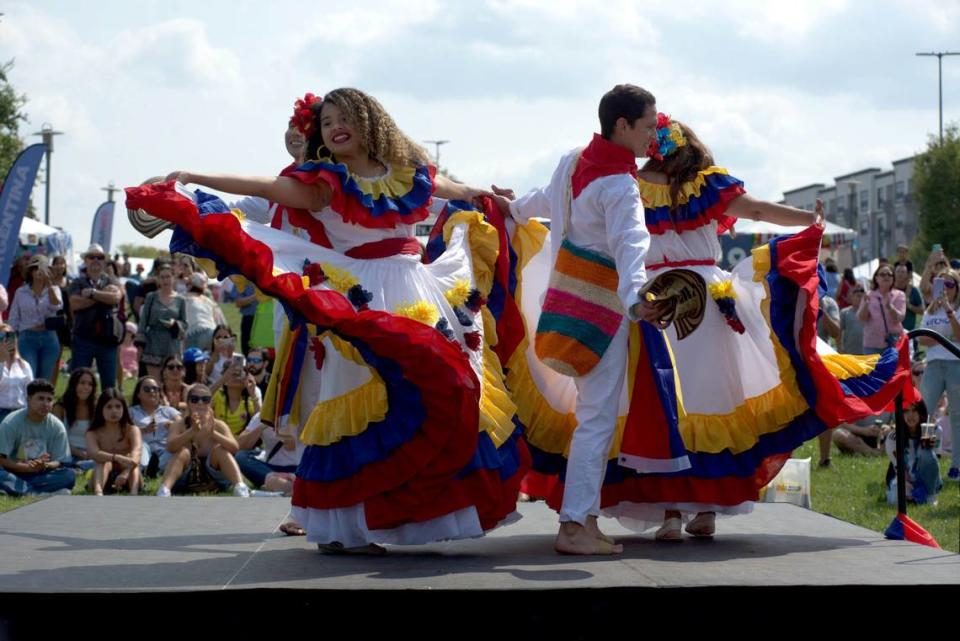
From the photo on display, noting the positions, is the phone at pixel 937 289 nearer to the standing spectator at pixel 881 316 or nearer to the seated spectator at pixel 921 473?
the seated spectator at pixel 921 473

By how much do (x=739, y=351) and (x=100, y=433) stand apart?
5.28 meters

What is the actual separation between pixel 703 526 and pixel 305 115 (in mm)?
2302

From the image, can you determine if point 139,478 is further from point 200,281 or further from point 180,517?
point 200,281

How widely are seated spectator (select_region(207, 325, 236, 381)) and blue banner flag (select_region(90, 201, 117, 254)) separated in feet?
56.3

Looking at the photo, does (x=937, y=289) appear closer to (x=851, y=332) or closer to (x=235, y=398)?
(x=851, y=332)

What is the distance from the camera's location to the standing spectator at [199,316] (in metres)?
12.8

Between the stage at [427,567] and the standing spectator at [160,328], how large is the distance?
5.35m

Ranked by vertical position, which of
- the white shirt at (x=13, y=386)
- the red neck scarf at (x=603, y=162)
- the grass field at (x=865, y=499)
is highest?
the red neck scarf at (x=603, y=162)

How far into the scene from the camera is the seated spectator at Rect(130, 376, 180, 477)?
10.4 m

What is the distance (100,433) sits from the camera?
9.68 metres

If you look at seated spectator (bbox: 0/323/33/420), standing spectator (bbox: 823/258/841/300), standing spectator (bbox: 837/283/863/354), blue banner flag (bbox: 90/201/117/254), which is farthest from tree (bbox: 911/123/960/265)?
seated spectator (bbox: 0/323/33/420)

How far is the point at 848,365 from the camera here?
5.89m

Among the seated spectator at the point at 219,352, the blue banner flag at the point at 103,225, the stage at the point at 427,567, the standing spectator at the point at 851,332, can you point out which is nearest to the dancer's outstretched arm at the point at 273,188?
the stage at the point at 427,567

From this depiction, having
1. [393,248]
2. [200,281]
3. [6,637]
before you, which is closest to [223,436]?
[200,281]
